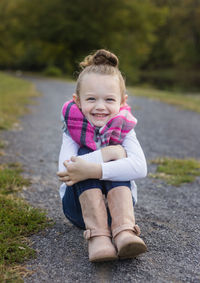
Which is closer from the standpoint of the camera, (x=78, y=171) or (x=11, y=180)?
(x=78, y=171)

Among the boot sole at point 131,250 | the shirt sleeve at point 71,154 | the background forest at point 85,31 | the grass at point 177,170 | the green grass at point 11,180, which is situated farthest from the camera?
the background forest at point 85,31

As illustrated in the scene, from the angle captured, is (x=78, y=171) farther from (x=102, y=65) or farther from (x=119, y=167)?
(x=102, y=65)

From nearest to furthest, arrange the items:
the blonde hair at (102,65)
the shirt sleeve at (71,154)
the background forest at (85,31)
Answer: the shirt sleeve at (71,154), the blonde hair at (102,65), the background forest at (85,31)

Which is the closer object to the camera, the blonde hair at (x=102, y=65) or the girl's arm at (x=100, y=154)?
the girl's arm at (x=100, y=154)

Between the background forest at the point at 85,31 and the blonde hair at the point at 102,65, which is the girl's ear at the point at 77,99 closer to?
the blonde hair at the point at 102,65

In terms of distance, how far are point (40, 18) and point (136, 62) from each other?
11.1m

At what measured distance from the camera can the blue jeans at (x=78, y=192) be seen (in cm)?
228

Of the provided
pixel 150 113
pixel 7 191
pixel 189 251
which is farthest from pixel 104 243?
pixel 150 113

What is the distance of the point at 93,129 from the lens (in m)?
2.51

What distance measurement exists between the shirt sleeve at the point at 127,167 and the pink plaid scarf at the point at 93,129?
119 mm

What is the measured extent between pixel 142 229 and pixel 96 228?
60 centimetres

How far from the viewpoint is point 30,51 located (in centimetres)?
3403

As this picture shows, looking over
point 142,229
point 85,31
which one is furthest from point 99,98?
point 85,31

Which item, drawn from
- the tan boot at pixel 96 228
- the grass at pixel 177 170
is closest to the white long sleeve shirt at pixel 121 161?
the tan boot at pixel 96 228
